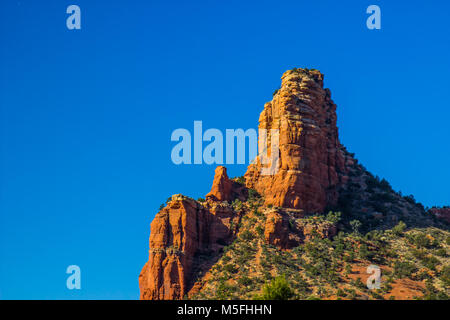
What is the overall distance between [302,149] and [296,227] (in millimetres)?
13214

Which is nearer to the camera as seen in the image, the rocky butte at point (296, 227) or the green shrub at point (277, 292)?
the green shrub at point (277, 292)

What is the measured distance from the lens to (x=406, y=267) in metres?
91.5

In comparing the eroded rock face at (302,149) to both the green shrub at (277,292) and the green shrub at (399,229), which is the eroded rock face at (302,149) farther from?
the green shrub at (277,292)

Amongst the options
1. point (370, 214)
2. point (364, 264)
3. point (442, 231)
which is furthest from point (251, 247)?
point (442, 231)

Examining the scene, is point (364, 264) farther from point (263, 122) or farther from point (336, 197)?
point (263, 122)

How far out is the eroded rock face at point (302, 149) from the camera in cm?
10369

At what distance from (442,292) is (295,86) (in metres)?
42.8

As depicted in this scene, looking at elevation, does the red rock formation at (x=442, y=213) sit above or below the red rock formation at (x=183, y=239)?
above

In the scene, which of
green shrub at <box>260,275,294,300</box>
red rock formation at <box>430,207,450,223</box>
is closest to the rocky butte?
red rock formation at <box>430,207,450,223</box>

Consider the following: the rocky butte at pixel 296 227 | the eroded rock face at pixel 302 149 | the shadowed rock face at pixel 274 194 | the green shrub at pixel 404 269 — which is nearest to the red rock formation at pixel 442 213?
the rocky butte at pixel 296 227

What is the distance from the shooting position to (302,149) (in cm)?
10531

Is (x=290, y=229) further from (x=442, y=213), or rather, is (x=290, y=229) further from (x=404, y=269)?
(x=442, y=213)

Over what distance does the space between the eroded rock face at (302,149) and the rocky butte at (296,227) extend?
17cm

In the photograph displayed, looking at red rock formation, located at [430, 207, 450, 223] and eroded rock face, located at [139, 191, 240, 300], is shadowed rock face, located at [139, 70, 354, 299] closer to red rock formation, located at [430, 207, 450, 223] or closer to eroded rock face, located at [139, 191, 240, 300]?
eroded rock face, located at [139, 191, 240, 300]
